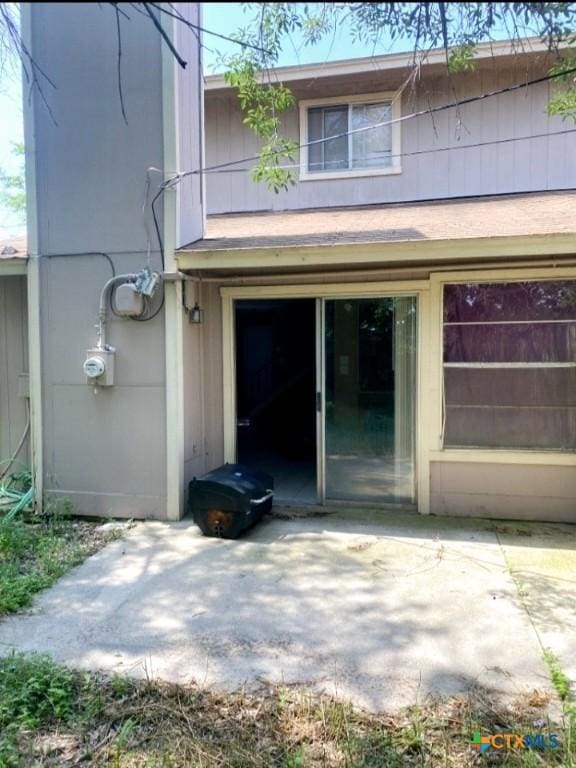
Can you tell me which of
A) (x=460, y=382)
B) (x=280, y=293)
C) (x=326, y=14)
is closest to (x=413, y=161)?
(x=280, y=293)

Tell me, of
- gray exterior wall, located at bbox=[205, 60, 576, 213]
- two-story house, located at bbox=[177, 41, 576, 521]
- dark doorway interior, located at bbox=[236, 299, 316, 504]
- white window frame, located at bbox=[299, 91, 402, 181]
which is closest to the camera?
two-story house, located at bbox=[177, 41, 576, 521]

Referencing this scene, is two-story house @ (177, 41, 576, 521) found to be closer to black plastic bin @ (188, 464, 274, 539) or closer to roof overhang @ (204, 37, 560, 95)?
roof overhang @ (204, 37, 560, 95)

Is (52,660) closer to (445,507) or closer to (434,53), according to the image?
(445,507)

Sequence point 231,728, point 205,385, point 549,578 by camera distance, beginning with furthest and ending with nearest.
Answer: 1. point 205,385
2. point 549,578
3. point 231,728

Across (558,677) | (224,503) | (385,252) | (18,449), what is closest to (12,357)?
(18,449)

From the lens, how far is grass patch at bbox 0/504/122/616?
362 cm

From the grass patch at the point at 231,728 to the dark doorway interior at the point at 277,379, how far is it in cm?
565

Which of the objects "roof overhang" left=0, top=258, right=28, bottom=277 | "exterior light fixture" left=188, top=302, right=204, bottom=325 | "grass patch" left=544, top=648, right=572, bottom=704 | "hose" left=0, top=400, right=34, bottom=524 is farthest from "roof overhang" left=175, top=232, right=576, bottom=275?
"grass patch" left=544, top=648, right=572, bottom=704

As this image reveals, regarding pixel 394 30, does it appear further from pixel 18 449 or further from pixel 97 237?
pixel 18 449

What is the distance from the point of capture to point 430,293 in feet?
17.0

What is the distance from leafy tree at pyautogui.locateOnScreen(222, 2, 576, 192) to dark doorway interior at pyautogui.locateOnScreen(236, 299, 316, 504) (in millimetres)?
4686

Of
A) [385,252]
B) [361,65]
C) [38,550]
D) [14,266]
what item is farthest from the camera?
[361,65]

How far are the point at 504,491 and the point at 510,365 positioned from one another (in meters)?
1.20

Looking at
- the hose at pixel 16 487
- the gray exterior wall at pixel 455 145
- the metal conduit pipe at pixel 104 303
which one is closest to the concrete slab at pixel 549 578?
the metal conduit pipe at pixel 104 303
